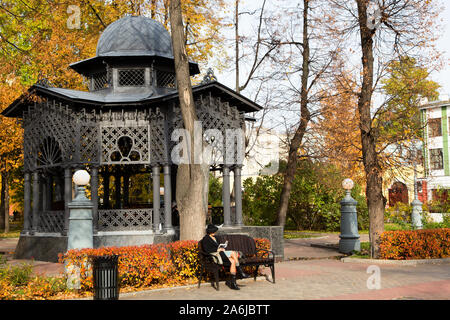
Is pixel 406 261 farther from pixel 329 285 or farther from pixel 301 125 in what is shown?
pixel 301 125

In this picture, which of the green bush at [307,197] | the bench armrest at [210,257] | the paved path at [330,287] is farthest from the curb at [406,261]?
the green bush at [307,197]

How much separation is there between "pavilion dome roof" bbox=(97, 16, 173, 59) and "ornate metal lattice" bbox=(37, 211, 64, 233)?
6.36m

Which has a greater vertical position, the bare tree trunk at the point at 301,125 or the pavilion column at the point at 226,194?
the bare tree trunk at the point at 301,125

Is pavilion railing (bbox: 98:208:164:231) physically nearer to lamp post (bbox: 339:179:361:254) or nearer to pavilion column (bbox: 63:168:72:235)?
pavilion column (bbox: 63:168:72:235)

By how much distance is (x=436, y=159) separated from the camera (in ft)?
162

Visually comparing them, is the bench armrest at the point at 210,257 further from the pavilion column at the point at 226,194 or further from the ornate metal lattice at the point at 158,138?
the ornate metal lattice at the point at 158,138

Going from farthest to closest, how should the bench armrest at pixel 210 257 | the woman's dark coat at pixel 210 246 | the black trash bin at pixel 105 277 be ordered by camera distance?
the woman's dark coat at pixel 210 246 < the bench armrest at pixel 210 257 < the black trash bin at pixel 105 277

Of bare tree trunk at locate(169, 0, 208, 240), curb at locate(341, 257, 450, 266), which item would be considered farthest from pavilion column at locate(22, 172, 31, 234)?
curb at locate(341, 257, 450, 266)

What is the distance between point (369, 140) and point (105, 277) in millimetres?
10215

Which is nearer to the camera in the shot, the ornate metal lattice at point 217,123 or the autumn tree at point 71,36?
the ornate metal lattice at point 217,123

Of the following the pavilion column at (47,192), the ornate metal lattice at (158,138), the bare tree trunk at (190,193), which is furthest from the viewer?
the pavilion column at (47,192)

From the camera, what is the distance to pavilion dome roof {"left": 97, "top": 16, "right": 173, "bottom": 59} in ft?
63.4

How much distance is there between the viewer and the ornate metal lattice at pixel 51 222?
57.4 feet

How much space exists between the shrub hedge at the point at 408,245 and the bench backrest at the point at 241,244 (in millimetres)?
5319
